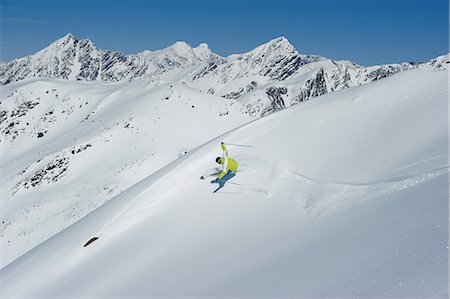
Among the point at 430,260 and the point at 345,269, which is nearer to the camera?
the point at 430,260

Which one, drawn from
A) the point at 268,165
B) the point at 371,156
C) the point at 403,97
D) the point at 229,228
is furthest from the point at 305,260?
the point at 403,97

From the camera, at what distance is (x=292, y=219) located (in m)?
9.83

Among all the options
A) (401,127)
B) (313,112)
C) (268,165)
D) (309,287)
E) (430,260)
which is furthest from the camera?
(313,112)

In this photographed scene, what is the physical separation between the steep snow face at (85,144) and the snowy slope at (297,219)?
15.4m

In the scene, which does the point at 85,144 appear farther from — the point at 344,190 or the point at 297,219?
the point at 344,190

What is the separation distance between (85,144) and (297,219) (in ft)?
101

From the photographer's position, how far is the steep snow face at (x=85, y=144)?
1144 inches

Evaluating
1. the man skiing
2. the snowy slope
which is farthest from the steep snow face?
the man skiing

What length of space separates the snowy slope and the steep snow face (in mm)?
15394

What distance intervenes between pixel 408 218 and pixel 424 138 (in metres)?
4.66

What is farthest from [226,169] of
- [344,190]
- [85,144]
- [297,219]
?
[85,144]

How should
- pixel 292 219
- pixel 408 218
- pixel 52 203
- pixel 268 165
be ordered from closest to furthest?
pixel 408 218, pixel 292 219, pixel 268 165, pixel 52 203

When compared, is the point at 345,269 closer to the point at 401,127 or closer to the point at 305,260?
the point at 305,260

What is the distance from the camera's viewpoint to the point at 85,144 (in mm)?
36562
